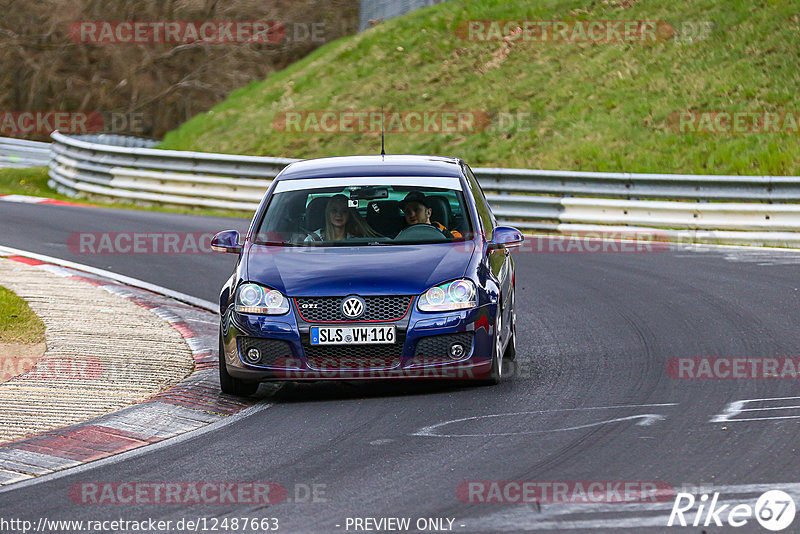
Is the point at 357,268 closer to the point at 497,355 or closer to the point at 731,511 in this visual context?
→ the point at 497,355

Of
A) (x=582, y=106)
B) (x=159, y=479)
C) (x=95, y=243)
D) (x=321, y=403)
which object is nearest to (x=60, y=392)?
(x=321, y=403)

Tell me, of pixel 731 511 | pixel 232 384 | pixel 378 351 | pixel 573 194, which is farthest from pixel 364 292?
pixel 573 194

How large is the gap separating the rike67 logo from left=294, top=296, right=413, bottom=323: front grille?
281 cm

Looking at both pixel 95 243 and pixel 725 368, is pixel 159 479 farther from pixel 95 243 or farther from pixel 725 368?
pixel 95 243

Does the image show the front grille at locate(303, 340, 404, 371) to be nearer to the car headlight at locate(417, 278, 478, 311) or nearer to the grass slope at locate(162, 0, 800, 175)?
the car headlight at locate(417, 278, 478, 311)

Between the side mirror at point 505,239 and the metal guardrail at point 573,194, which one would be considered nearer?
the side mirror at point 505,239

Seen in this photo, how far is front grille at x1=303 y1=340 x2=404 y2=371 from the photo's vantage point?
8.09 meters

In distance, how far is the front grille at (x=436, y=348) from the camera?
26.7ft

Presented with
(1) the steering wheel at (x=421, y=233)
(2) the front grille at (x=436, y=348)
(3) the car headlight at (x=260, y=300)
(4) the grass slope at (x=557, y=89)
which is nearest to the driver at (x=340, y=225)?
(1) the steering wheel at (x=421, y=233)

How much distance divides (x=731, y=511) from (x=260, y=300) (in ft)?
12.4

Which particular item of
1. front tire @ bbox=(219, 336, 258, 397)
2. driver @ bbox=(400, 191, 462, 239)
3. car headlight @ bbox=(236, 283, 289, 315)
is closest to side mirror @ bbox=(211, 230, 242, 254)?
car headlight @ bbox=(236, 283, 289, 315)

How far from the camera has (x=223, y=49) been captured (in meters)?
37.4

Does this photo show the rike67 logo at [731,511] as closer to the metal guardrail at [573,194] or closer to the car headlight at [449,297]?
the car headlight at [449,297]

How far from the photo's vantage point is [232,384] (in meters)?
8.52
